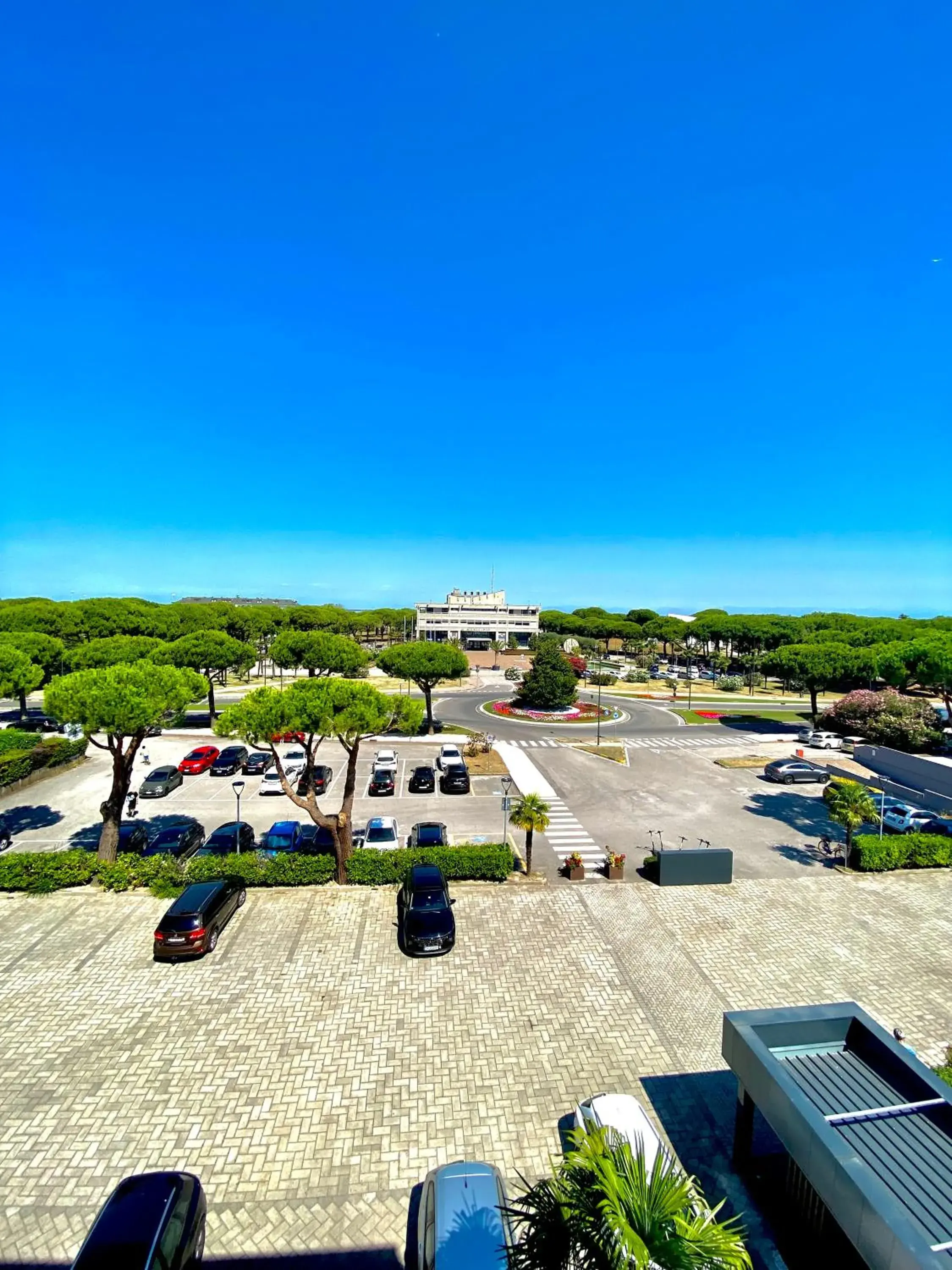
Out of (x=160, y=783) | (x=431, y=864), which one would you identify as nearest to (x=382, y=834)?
(x=431, y=864)

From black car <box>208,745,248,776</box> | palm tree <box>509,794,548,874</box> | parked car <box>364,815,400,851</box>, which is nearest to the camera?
palm tree <box>509,794,548,874</box>

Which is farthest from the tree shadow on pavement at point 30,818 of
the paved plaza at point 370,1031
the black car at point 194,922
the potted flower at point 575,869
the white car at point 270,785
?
the potted flower at point 575,869

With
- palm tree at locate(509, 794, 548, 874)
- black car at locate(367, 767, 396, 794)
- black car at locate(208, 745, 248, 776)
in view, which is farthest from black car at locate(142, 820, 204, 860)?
palm tree at locate(509, 794, 548, 874)

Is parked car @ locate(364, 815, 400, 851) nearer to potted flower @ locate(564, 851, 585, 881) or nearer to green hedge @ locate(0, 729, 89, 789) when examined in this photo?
potted flower @ locate(564, 851, 585, 881)

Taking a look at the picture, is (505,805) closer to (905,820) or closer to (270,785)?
(270,785)

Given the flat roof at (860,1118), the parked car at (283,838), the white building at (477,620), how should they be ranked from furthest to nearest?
the white building at (477,620)
the parked car at (283,838)
the flat roof at (860,1118)

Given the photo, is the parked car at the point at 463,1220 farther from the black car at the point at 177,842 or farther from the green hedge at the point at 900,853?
the green hedge at the point at 900,853
